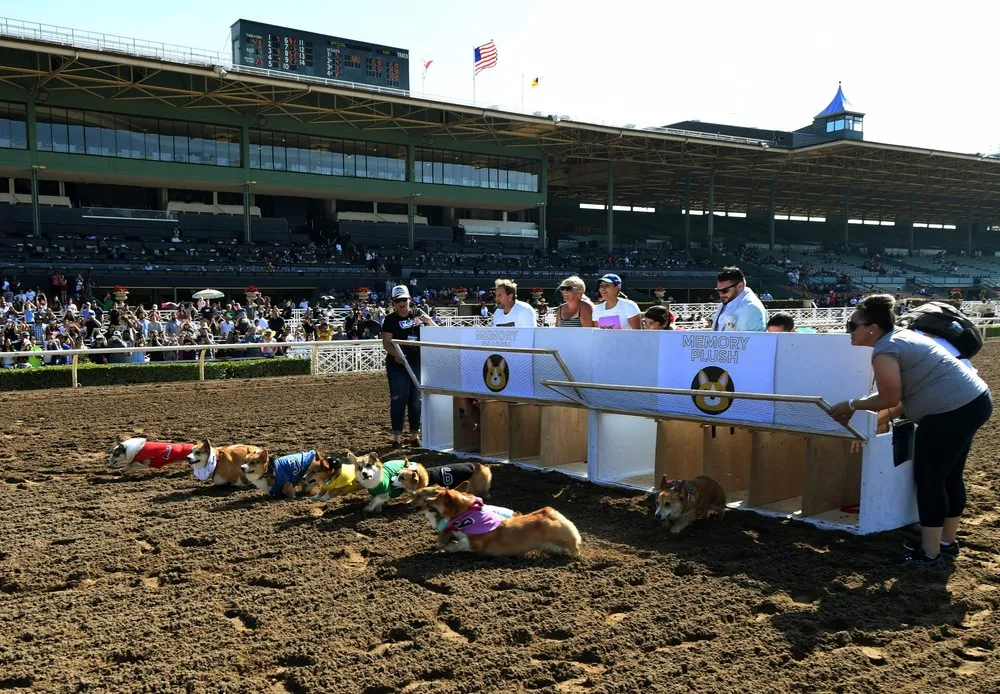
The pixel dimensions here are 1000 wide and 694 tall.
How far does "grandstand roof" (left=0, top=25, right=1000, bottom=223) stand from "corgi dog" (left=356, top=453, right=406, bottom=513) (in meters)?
32.8

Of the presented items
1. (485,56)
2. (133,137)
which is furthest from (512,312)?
(133,137)

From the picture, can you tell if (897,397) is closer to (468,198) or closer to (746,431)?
(746,431)

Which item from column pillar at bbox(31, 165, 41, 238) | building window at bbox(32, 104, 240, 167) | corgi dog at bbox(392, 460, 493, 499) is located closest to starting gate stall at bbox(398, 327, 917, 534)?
corgi dog at bbox(392, 460, 493, 499)

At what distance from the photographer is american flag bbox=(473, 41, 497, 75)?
41.3 meters

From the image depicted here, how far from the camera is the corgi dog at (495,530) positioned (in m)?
5.48

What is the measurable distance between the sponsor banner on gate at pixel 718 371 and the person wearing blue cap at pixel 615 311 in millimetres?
1029

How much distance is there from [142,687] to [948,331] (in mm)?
5551

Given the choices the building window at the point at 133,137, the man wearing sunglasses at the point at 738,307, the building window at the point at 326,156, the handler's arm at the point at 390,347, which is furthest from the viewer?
the building window at the point at 326,156

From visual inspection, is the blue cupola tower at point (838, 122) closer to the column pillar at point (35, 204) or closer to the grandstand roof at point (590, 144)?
the grandstand roof at point (590, 144)

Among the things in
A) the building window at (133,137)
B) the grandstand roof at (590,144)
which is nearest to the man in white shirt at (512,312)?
the grandstand roof at (590,144)

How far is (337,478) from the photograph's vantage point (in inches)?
271

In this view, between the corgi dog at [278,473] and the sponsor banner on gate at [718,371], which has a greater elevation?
the sponsor banner on gate at [718,371]

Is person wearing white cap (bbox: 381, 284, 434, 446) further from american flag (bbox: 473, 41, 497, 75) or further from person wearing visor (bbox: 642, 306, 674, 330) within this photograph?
american flag (bbox: 473, 41, 497, 75)

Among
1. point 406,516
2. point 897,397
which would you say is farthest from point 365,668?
point 897,397
